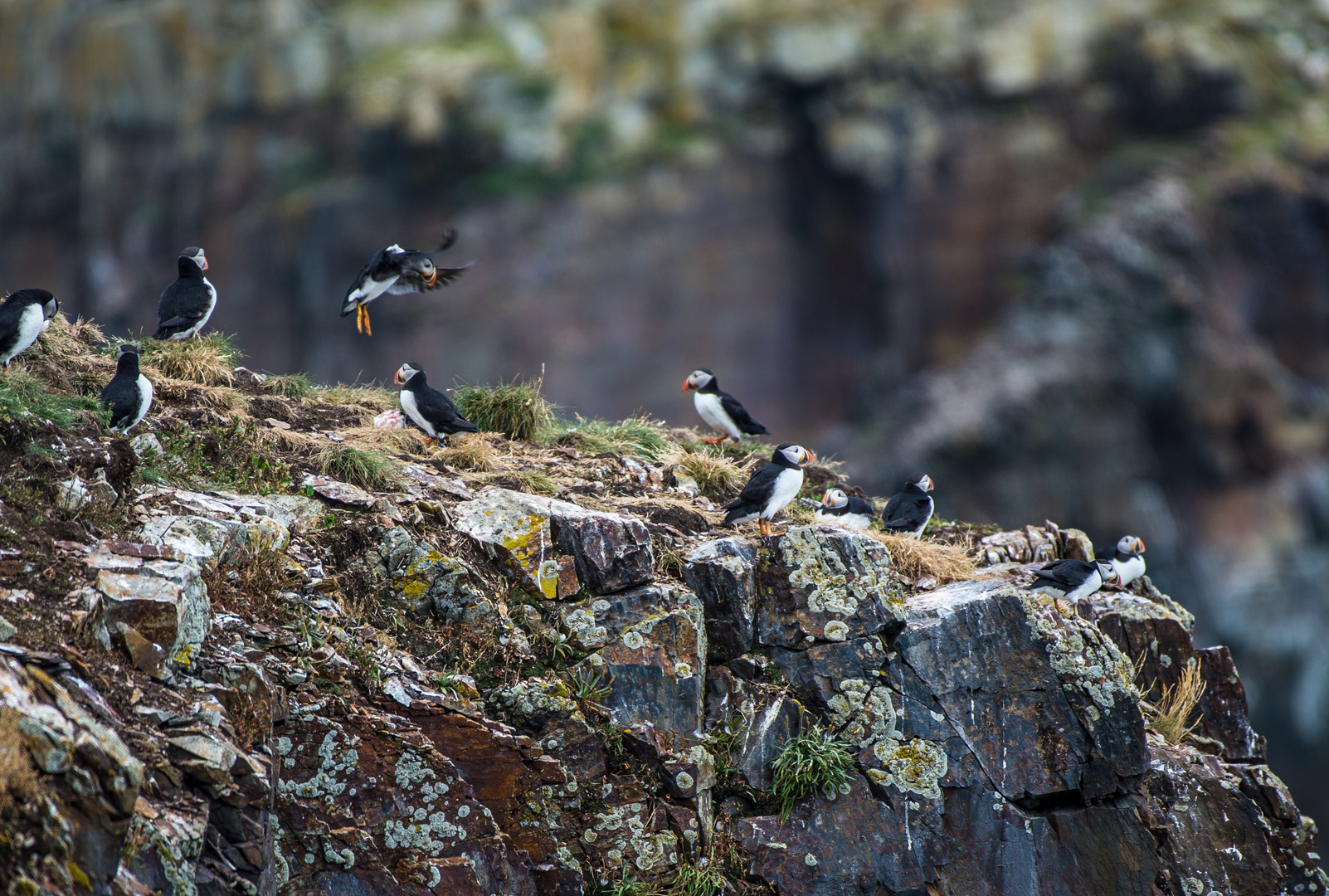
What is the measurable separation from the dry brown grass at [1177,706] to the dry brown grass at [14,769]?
758 centimetres

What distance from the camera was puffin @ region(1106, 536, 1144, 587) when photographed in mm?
10484

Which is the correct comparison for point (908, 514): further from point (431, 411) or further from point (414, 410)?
point (414, 410)

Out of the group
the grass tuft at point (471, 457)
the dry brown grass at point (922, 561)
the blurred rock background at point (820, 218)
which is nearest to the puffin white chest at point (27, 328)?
the grass tuft at point (471, 457)

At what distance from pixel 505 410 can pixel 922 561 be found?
3.93 meters

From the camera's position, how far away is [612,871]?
273 inches

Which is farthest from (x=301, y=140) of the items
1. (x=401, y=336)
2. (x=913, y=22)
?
(x=913, y=22)

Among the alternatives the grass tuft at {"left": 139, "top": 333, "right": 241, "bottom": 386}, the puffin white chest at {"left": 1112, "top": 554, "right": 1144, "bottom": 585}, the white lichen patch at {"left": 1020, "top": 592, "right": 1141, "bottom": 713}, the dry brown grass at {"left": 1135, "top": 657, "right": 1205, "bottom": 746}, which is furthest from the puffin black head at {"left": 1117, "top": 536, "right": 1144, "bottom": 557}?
the grass tuft at {"left": 139, "top": 333, "right": 241, "bottom": 386}

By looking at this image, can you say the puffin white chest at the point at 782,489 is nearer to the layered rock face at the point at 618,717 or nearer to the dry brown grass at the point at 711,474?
the layered rock face at the point at 618,717

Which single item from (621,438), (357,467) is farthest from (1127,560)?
(357,467)

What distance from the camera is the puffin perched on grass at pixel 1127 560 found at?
10.5 meters

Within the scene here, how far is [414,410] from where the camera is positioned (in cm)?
947

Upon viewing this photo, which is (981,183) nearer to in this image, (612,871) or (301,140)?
(301,140)

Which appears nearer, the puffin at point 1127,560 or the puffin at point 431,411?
the puffin at point 431,411

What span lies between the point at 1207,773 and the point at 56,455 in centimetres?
824
